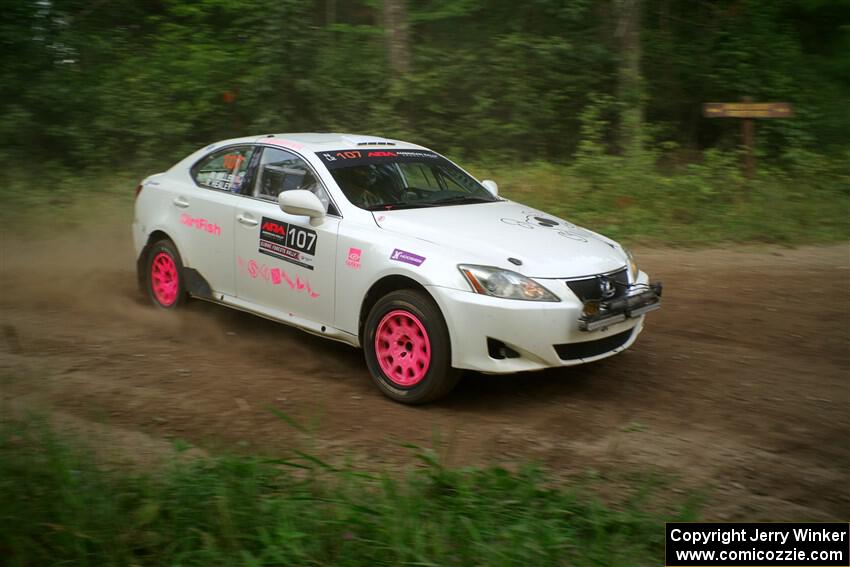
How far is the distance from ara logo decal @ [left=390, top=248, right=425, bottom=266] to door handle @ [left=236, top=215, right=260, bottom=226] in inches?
58.9

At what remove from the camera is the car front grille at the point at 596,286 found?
5.21 m

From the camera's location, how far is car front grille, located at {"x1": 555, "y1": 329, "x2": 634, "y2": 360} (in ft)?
17.1

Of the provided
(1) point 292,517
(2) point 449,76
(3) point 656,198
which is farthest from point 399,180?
(2) point 449,76

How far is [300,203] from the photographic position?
19.0 feet

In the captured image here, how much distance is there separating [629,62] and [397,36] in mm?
4270

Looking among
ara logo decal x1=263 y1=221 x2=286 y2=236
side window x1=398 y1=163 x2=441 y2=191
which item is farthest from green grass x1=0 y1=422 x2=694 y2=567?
side window x1=398 y1=163 x2=441 y2=191

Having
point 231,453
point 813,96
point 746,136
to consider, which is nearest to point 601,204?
point 746,136

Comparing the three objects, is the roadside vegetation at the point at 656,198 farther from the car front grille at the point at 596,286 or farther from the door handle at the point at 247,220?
the door handle at the point at 247,220

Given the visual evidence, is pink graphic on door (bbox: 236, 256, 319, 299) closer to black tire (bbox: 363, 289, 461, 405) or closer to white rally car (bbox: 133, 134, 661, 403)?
white rally car (bbox: 133, 134, 661, 403)

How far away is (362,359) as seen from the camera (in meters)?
6.48

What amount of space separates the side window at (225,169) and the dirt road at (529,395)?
1248 millimetres

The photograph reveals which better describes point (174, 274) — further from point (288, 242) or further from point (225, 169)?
point (288, 242)

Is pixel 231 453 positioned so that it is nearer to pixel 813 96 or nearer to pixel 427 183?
pixel 427 183

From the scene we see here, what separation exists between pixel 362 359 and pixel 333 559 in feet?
10.5
